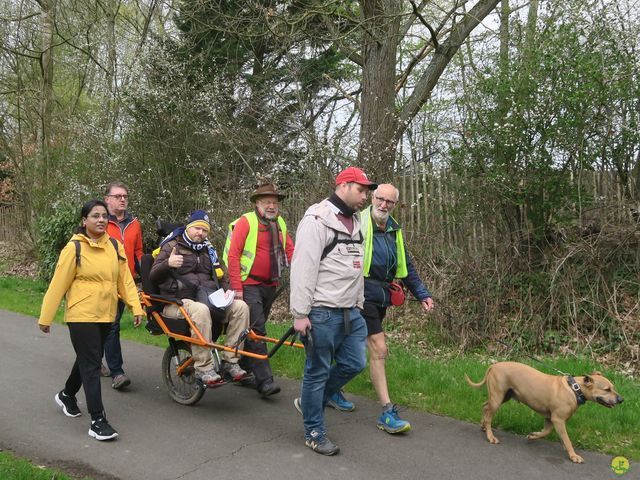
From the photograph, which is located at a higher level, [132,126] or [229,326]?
[132,126]

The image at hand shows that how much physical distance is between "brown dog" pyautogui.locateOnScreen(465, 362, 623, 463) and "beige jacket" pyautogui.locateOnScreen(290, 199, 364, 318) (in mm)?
1367

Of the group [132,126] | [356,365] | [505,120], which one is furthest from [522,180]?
[132,126]

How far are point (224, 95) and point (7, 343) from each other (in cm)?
828

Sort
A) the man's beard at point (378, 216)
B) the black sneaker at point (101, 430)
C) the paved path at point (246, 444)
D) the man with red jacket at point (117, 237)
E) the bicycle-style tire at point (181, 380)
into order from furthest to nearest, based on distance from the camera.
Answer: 1. the man with red jacket at point (117, 237)
2. the bicycle-style tire at point (181, 380)
3. the man's beard at point (378, 216)
4. the black sneaker at point (101, 430)
5. the paved path at point (246, 444)

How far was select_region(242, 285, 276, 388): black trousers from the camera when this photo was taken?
20.5 ft

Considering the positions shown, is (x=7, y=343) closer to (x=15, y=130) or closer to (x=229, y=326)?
(x=229, y=326)

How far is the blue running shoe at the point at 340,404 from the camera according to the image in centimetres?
605

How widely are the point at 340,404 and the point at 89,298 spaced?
2527 millimetres

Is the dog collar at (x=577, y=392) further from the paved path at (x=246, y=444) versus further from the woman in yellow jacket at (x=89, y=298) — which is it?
the woman in yellow jacket at (x=89, y=298)

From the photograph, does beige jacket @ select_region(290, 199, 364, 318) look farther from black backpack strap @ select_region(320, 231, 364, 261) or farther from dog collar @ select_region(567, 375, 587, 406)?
dog collar @ select_region(567, 375, 587, 406)

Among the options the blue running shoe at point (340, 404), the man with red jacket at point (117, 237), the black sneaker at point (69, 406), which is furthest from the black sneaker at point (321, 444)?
the man with red jacket at point (117, 237)

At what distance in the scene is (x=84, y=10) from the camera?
63.7 ft

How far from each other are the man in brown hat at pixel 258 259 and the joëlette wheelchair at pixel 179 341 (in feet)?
0.94

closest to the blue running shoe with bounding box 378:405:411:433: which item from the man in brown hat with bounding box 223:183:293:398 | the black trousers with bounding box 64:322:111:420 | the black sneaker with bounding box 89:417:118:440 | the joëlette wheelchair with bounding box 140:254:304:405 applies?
the joëlette wheelchair with bounding box 140:254:304:405
